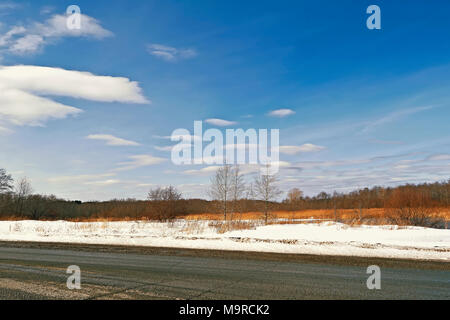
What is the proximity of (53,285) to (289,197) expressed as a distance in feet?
347

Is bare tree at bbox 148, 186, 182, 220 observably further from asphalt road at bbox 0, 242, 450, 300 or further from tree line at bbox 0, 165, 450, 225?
asphalt road at bbox 0, 242, 450, 300

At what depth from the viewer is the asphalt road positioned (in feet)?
22.7

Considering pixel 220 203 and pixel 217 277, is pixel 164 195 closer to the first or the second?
pixel 220 203

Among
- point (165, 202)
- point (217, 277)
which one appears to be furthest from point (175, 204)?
point (217, 277)

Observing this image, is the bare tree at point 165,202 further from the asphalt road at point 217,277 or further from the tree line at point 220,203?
the asphalt road at point 217,277

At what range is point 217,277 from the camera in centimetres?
876

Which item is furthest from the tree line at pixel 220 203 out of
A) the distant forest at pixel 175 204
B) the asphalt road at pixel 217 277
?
the asphalt road at pixel 217 277

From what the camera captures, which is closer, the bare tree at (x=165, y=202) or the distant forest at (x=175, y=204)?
the distant forest at (x=175, y=204)

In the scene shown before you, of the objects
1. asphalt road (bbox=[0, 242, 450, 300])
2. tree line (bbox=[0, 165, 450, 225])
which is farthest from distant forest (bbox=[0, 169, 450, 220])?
asphalt road (bbox=[0, 242, 450, 300])

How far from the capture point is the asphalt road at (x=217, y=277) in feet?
22.7

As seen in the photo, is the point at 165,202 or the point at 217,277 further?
the point at 165,202

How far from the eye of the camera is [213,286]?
7.65m
